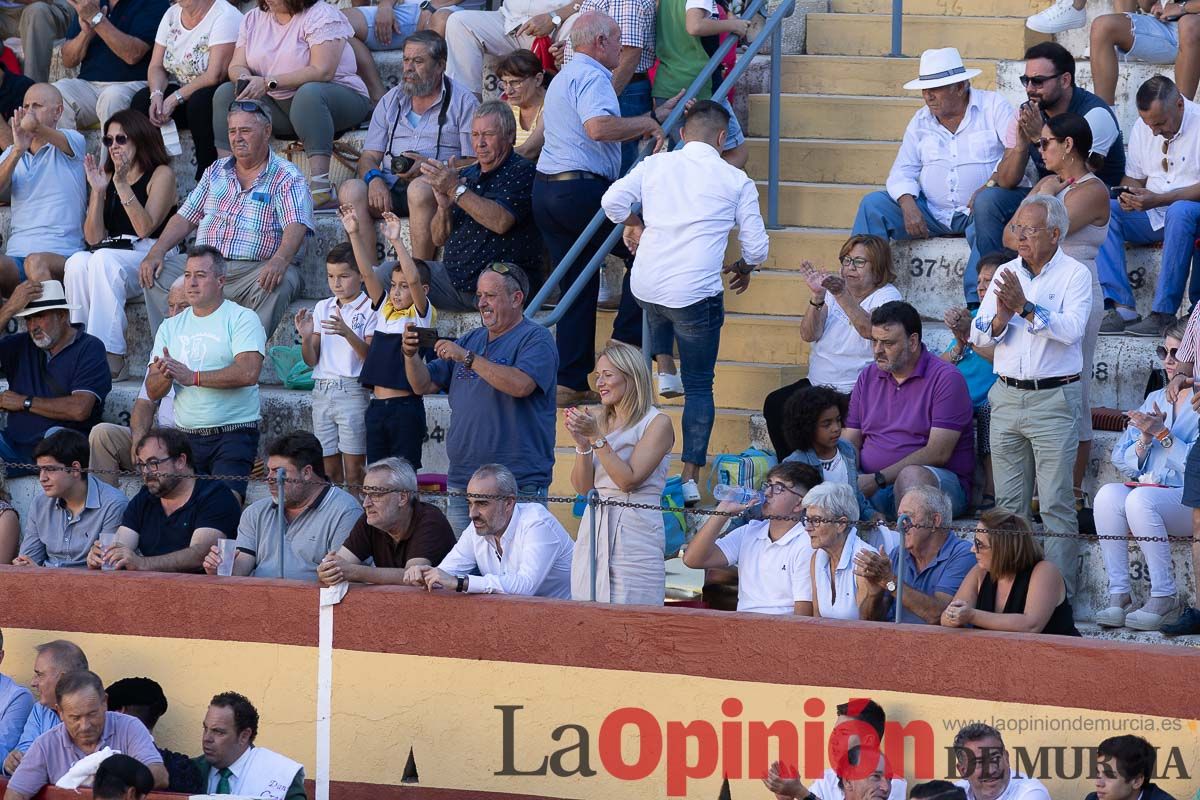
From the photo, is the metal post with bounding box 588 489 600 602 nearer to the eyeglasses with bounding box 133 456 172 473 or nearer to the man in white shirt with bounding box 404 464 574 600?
the man in white shirt with bounding box 404 464 574 600

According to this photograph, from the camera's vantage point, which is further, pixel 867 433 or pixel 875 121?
pixel 875 121

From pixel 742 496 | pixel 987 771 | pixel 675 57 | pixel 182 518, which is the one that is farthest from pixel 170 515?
pixel 987 771

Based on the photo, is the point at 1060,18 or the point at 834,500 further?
the point at 1060,18

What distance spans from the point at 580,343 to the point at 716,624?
264 cm

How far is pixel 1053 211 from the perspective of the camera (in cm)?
830

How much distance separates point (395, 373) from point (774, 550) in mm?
2268

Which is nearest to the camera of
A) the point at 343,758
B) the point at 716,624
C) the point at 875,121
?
the point at 716,624

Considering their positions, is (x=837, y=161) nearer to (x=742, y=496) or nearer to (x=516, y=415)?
(x=516, y=415)

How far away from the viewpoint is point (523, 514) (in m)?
7.96

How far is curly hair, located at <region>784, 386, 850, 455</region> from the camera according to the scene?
27.7 ft

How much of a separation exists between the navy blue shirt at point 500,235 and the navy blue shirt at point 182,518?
77.8 inches

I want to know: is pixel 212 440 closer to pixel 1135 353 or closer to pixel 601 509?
pixel 601 509

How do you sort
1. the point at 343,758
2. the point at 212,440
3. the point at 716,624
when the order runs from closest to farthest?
the point at 716,624, the point at 343,758, the point at 212,440

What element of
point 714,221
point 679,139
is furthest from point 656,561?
point 679,139
